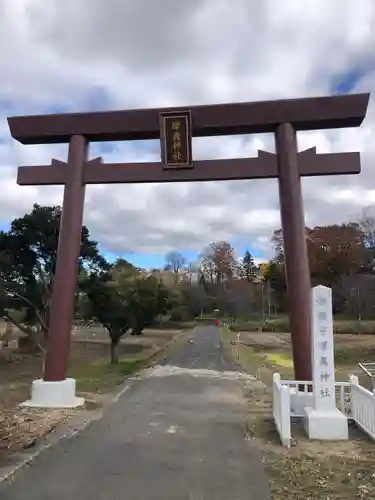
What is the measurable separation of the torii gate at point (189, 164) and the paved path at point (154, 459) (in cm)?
185

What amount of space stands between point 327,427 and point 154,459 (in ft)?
8.48

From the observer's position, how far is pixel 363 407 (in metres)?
7.17

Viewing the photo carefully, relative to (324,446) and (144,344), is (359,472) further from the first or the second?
(144,344)

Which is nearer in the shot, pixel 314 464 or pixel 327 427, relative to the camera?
pixel 314 464

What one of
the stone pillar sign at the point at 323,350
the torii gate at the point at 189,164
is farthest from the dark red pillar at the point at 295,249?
the stone pillar sign at the point at 323,350

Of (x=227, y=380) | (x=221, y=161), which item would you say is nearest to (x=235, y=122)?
(x=221, y=161)

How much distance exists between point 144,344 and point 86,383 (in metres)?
20.3

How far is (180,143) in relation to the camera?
9.70 meters

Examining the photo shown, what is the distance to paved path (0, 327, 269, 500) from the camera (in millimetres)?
4621

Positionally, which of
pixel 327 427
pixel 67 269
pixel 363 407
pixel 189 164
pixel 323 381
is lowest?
pixel 327 427

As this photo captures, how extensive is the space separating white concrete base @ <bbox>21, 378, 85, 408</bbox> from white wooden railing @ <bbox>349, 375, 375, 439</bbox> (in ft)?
16.6

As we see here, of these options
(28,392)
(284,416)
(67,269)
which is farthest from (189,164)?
(28,392)

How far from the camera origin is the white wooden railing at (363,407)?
6.72 m

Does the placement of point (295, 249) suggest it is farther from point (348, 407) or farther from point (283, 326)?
point (283, 326)
